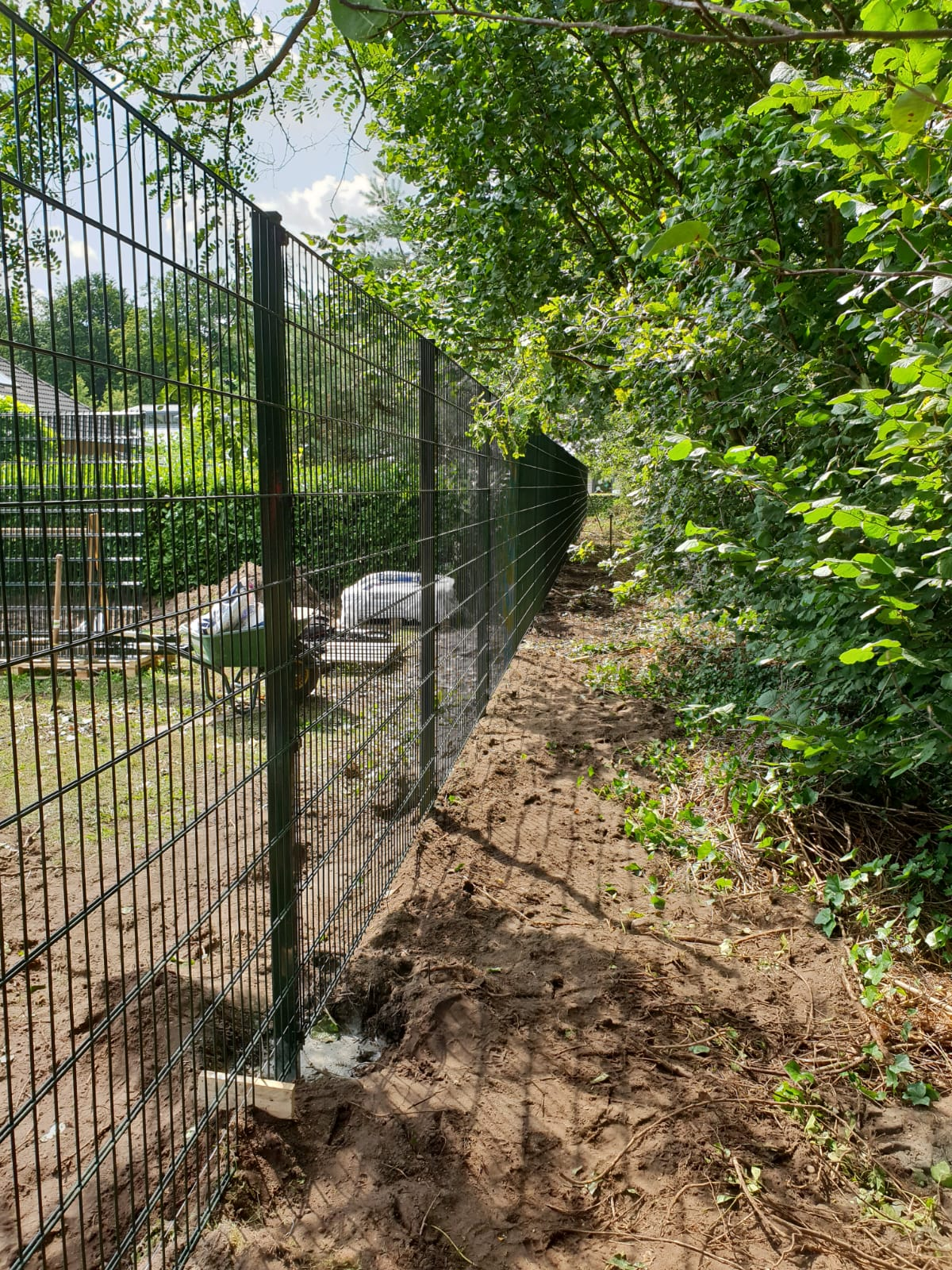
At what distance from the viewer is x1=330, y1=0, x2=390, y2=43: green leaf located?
141cm

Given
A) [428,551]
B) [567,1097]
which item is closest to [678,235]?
[567,1097]

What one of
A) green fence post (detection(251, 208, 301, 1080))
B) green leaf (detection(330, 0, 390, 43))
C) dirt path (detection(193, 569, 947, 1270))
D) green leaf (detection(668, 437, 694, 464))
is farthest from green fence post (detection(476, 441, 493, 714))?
green leaf (detection(330, 0, 390, 43))

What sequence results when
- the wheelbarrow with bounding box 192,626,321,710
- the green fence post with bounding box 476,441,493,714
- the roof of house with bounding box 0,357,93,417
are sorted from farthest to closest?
the green fence post with bounding box 476,441,493,714, the wheelbarrow with bounding box 192,626,321,710, the roof of house with bounding box 0,357,93,417

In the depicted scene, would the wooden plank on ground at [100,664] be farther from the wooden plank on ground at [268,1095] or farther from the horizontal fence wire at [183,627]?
the wooden plank on ground at [268,1095]

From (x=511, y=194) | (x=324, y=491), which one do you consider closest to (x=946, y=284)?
(x=324, y=491)

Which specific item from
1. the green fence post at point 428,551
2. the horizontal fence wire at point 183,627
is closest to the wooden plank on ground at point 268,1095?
the horizontal fence wire at point 183,627

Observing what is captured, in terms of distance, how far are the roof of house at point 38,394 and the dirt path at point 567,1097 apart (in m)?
1.94

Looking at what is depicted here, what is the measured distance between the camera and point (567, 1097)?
2818 millimetres

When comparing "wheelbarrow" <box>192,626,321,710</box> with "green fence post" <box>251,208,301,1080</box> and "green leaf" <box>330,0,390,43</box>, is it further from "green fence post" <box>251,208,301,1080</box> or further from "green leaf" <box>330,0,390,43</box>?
"green leaf" <box>330,0,390,43</box>

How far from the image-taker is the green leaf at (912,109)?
1253 mm

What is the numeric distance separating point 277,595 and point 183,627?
0.47m

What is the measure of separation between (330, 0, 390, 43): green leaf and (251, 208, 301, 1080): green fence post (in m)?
0.92

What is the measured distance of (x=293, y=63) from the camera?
744 cm

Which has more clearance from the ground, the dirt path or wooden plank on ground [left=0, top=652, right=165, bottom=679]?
wooden plank on ground [left=0, top=652, right=165, bottom=679]
